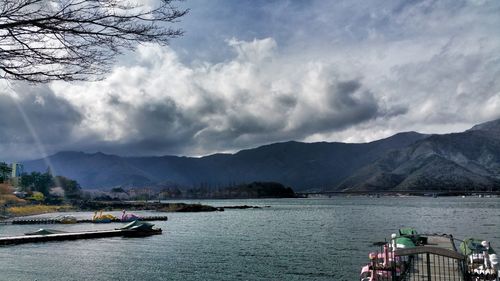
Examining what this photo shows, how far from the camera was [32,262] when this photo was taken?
43.3 m

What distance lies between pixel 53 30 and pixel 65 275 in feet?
111

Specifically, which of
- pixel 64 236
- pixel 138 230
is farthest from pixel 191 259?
pixel 138 230

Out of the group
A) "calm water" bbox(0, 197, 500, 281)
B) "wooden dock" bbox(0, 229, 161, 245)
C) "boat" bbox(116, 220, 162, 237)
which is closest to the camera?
"calm water" bbox(0, 197, 500, 281)

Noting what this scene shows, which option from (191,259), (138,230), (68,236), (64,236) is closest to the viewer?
(191,259)

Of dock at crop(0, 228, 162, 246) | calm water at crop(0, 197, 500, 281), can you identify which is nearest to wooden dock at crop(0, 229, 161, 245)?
dock at crop(0, 228, 162, 246)

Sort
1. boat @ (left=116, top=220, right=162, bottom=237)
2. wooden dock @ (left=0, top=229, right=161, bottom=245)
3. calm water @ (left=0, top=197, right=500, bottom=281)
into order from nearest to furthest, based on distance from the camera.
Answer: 1. calm water @ (left=0, top=197, right=500, bottom=281)
2. wooden dock @ (left=0, top=229, right=161, bottom=245)
3. boat @ (left=116, top=220, right=162, bottom=237)

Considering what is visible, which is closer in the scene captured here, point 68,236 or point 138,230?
point 68,236

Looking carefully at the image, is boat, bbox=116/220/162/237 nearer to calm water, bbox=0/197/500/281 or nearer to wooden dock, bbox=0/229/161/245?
wooden dock, bbox=0/229/161/245

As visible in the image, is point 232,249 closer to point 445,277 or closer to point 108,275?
point 108,275

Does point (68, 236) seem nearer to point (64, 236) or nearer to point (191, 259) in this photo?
point (64, 236)

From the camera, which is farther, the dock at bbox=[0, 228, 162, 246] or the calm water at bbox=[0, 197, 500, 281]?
the dock at bbox=[0, 228, 162, 246]

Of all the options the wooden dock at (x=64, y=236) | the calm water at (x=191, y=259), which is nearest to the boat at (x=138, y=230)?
the wooden dock at (x=64, y=236)

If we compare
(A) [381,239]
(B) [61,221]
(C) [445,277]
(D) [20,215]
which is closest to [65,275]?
(C) [445,277]

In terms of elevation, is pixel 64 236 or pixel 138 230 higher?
pixel 64 236
